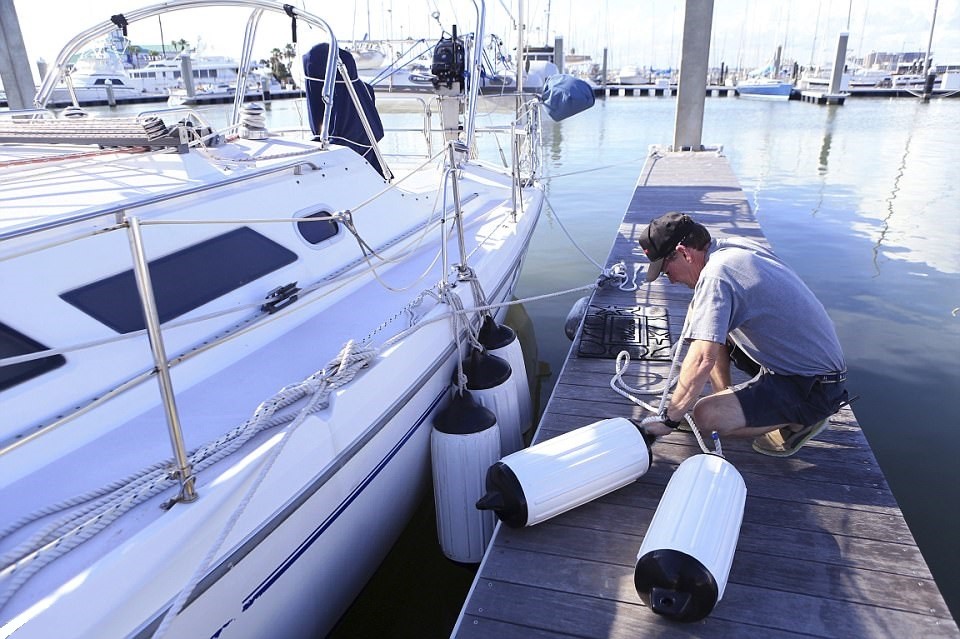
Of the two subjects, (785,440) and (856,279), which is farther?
(856,279)

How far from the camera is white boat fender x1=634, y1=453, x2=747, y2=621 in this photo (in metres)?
1.99

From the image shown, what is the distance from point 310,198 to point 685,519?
2.52 m

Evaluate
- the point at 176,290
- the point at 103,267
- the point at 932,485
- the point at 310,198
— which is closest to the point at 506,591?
the point at 176,290

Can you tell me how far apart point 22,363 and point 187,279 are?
78 cm

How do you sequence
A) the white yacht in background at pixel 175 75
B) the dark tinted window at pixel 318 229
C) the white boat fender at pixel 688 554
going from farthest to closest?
the white yacht in background at pixel 175 75 → the dark tinted window at pixel 318 229 → the white boat fender at pixel 688 554

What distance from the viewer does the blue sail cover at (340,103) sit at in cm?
468

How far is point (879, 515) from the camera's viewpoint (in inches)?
100

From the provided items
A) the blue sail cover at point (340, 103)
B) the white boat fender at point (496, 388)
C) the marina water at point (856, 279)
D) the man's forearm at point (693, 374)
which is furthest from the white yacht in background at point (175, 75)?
the man's forearm at point (693, 374)

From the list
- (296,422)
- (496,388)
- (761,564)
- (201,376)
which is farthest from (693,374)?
(201,376)

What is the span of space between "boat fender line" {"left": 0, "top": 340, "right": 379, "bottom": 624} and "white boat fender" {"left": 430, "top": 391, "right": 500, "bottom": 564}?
0.66 metres

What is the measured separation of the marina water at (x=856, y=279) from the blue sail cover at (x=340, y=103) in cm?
254

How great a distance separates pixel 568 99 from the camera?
7.81 metres

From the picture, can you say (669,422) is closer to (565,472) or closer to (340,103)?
(565,472)

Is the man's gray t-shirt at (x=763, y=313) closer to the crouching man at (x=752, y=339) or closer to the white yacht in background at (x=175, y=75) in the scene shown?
the crouching man at (x=752, y=339)
